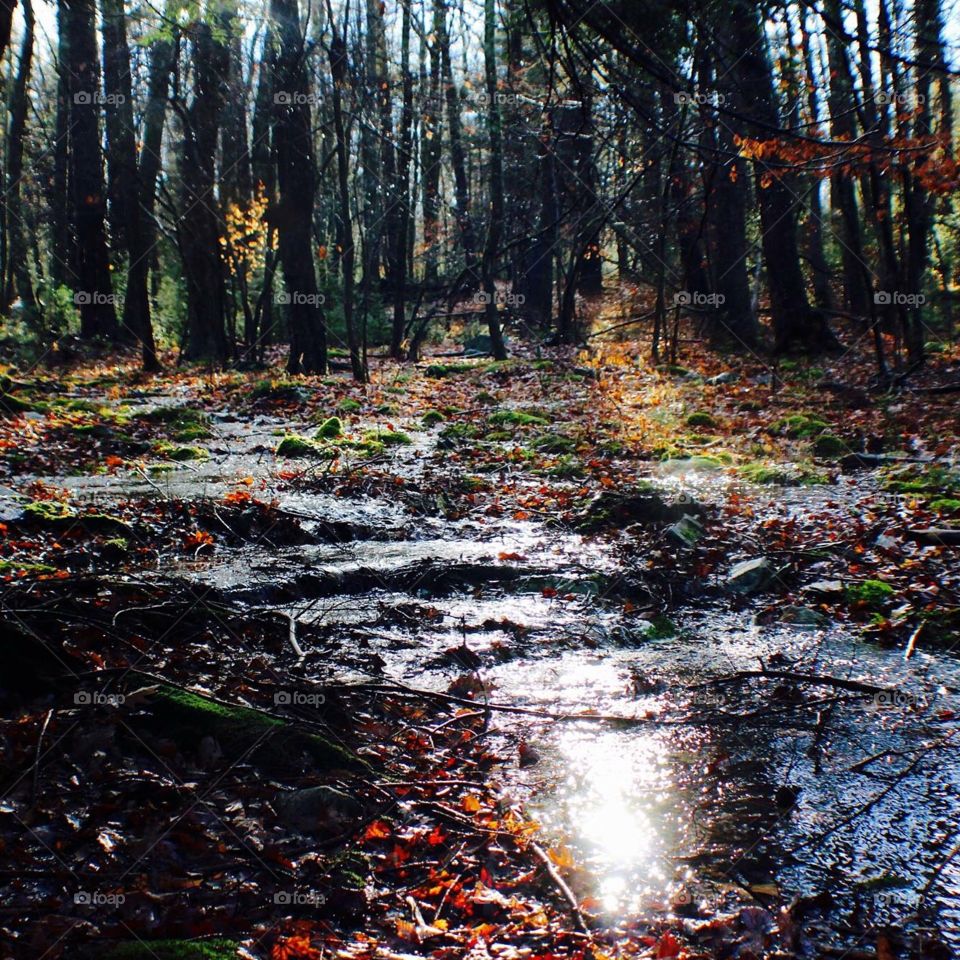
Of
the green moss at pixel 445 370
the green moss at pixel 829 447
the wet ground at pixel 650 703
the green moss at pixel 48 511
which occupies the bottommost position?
the wet ground at pixel 650 703

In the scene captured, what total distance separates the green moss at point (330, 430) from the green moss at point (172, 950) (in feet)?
28.8

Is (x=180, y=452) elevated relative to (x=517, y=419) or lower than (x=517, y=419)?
lower

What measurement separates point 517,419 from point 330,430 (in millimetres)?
3036

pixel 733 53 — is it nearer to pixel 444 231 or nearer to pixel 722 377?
pixel 722 377

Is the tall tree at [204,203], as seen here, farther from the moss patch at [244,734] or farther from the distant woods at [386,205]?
the moss patch at [244,734]

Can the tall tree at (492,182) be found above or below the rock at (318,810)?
above

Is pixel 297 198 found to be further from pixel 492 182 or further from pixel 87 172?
pixel 87 172

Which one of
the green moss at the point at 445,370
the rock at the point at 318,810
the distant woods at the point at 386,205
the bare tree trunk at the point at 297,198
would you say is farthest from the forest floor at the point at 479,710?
the green moss at the point at 445,370

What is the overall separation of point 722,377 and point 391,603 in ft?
33.9

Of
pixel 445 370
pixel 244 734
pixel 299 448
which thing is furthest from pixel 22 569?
pixel 445 370

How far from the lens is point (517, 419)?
1266 cm

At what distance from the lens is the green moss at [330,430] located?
1107 centimetres

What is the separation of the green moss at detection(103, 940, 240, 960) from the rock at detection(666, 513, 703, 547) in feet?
17.4

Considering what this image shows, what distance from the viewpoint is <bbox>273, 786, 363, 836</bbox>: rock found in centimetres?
321
